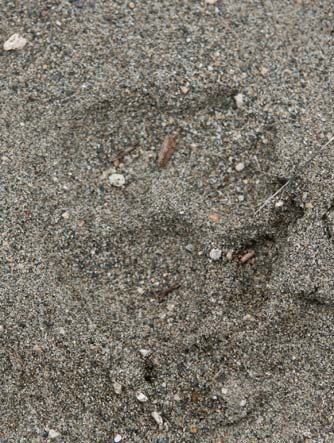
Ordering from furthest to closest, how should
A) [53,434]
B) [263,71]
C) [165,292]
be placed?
[263,71] < [165,292] < [53,434]

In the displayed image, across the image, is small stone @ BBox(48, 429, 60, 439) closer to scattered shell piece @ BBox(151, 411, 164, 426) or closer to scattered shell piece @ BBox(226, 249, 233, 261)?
scattered shell piece @ BBox(151, 411, 164, 426)

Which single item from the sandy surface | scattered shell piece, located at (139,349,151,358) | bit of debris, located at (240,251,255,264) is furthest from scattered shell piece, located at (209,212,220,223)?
scattered shell piece, located at (139,349,151,358)

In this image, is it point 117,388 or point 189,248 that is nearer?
point 117,388

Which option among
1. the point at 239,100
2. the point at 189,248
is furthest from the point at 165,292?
the point at 239,100

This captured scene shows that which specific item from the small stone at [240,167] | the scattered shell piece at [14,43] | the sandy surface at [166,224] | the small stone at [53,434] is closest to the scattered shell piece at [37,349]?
the sandy surface at [166,224]

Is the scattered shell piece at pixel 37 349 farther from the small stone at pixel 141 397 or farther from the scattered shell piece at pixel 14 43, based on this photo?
the scattered shell piece at pixel 14 43

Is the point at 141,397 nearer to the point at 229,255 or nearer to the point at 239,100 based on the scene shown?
the point at 229,255

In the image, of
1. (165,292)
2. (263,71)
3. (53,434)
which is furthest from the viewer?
(263,71)

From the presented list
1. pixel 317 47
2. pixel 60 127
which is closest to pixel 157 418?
pixel 60 127
